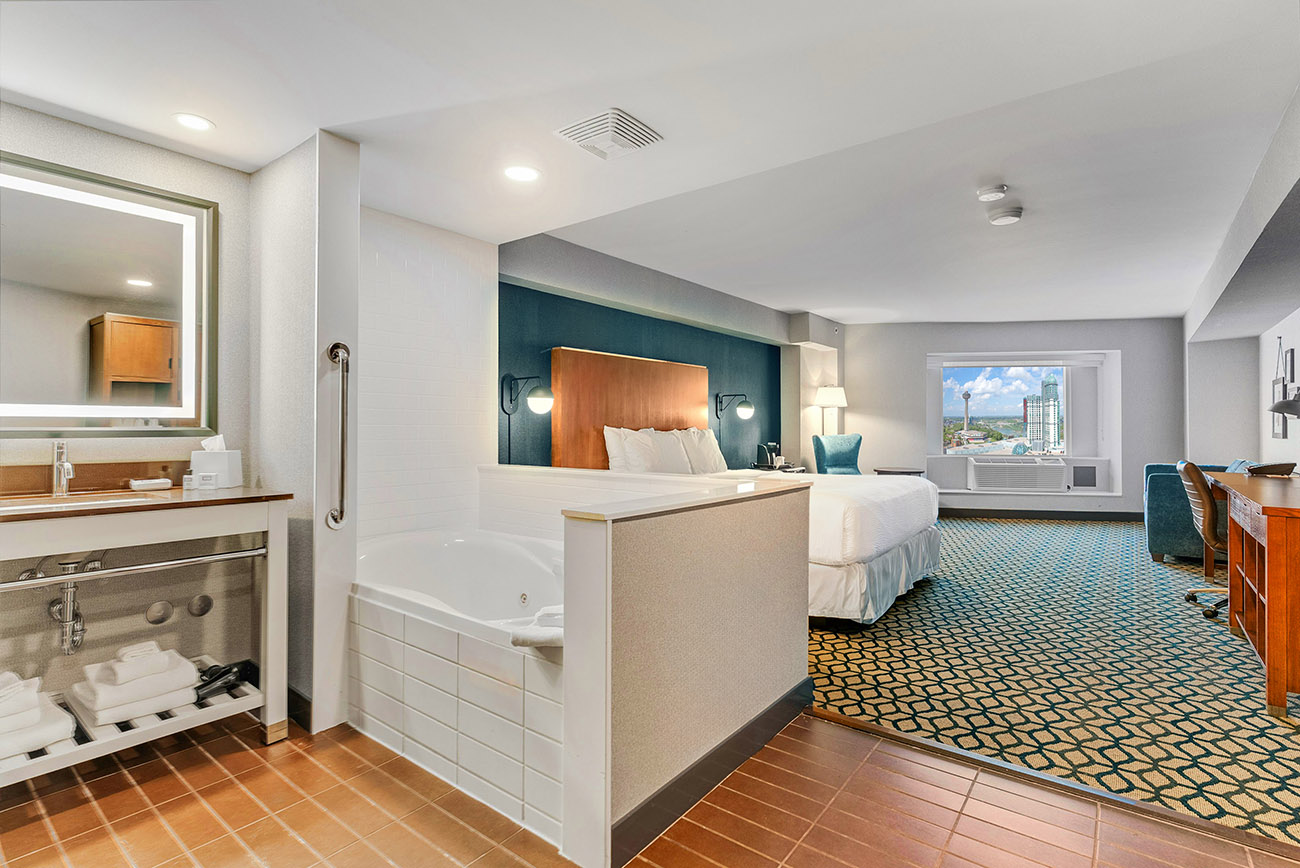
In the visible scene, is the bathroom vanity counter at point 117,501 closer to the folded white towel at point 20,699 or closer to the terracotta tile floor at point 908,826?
the folded white towel at point 20,699

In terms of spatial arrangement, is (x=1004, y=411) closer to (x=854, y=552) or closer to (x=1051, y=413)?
(x=1051, y=413)

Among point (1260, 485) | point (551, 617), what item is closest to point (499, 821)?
point (551, 617)

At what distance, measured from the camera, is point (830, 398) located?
8125 mm

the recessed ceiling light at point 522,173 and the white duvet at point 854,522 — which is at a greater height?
the recessed ceiling light at point 522,173

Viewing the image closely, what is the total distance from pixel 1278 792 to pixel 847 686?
1.40 meters

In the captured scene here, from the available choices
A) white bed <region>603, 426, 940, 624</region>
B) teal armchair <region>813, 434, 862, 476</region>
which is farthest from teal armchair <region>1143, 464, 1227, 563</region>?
teal armchair <region>813, 434, 862, 476</region>

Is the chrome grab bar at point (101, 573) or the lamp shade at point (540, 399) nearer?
the chrome grab bar at point (101, 573)

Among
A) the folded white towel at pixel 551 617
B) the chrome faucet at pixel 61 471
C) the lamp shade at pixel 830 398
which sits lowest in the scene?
the folded white towel at pixel 551 617

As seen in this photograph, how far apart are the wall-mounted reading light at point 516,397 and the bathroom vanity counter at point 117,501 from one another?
1.86 m

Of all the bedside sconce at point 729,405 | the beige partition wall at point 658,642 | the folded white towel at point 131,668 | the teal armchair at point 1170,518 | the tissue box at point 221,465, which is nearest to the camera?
the beige partition wall at point 658,642

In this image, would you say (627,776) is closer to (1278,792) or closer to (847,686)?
(847,686)

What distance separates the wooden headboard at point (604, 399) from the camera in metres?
4.66

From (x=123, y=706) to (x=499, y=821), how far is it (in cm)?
134

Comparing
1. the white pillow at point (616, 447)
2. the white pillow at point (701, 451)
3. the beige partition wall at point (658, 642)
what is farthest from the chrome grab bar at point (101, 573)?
the white pillow at point (701, 451)
